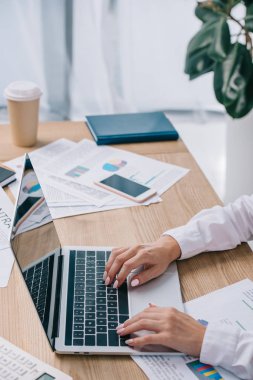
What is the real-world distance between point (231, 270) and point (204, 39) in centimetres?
49

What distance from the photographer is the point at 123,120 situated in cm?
186

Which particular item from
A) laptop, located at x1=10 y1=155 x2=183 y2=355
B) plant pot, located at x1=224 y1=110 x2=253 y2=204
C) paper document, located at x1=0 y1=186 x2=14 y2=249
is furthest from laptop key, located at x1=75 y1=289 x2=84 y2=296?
plant pot, located at x1=224 y1=110 x2=253 y2=204

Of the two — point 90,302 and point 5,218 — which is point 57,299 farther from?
point 5,218

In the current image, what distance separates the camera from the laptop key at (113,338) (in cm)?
104

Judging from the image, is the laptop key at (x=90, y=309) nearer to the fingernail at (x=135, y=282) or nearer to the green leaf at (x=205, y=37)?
the fingernail at (x=135, y=282)

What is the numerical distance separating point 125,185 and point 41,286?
0.54 metres

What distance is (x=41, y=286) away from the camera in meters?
1.07

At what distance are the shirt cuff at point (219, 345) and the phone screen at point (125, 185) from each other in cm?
53

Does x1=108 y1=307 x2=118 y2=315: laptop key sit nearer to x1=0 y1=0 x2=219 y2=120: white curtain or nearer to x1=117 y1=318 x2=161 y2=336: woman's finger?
x1=117 y1=318 x2=161 y2=336: woman's finger

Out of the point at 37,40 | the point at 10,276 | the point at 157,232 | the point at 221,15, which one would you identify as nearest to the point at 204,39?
the point at 221,15

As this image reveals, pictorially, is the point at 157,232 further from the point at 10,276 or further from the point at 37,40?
the point at 37,40

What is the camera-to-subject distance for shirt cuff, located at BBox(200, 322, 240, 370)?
1015 mm

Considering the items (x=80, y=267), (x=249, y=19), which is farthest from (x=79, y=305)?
(x=249, y=19)

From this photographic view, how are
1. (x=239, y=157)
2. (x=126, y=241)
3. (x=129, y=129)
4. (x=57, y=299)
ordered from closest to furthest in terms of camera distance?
1. (x=57, y=299)
2. (x=126, y=241)
3. (x=129, y=129)
4. (x=239, y=157)
